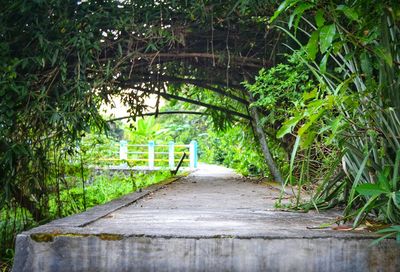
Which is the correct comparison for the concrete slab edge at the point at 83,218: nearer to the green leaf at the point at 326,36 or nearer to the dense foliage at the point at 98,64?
the dense foliage at the point at 98,64

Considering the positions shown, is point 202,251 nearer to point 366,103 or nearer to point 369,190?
point 369,190

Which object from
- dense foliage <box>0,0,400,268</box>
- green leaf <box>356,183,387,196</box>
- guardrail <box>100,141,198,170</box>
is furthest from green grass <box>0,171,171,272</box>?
guardrail <box>100,141,198,170</box>

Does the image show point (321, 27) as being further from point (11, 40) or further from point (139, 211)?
point (11, 40)

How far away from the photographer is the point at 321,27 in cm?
159

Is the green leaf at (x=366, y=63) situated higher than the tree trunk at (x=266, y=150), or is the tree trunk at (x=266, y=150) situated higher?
the green leaf at (x=366, y=63)

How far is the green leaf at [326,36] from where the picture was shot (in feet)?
5.02

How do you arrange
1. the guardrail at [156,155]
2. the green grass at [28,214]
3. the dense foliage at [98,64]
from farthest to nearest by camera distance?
the guardrail at [156,155] → the green grass at [28,214] → the dense foliage at [98,64]

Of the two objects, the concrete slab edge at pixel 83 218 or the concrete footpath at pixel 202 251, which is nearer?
the concrete footpath at pixel 202 251

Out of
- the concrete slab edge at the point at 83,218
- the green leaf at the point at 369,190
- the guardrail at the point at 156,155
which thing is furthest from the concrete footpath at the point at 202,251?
the guardrail at the point at 156,155

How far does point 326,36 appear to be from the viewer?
1.55 metres

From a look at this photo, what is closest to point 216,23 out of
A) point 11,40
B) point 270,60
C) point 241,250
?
point 270,60

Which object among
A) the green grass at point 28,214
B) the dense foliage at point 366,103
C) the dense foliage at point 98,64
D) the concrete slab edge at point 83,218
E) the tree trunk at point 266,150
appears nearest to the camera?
the dense foliage at point 366,103

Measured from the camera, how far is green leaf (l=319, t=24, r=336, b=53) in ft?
5.02

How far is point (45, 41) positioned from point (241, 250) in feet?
9.57
